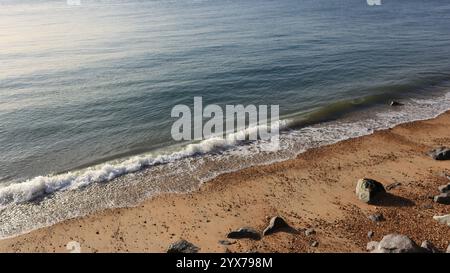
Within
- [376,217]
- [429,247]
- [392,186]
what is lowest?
[376,217]

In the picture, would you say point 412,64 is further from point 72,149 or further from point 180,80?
point 72,149

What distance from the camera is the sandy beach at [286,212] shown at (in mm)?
17125

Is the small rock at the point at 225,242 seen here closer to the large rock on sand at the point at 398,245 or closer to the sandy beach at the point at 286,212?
the sandy beach at the point at 286,212

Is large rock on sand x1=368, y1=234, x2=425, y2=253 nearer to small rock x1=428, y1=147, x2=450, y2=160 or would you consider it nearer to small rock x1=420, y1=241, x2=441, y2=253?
small rock x1=420, y1=241, x2=441, y2=253

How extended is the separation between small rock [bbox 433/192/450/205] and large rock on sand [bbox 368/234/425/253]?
566 cm

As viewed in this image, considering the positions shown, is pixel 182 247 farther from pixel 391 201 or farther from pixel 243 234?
pixel 391 201

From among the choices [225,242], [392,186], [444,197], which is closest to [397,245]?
[444,197]

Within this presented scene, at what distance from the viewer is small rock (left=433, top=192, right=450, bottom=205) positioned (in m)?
18.9

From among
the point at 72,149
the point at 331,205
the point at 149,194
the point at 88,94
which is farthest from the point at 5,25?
the point at 331,205

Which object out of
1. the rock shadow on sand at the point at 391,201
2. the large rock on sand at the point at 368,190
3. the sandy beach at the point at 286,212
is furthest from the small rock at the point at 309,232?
the rock shadow on sand at the point at 391,201

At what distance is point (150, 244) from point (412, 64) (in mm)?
40971

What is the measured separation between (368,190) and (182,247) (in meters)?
10.2

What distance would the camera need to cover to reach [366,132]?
94.7 ft

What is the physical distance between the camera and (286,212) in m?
19.3
